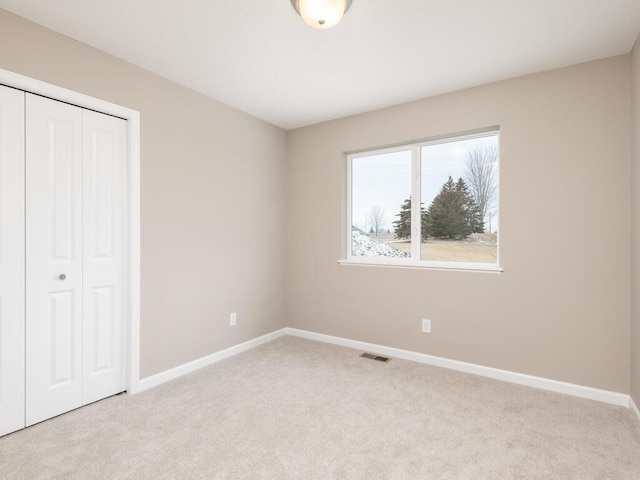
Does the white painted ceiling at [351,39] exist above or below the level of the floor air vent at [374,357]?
above

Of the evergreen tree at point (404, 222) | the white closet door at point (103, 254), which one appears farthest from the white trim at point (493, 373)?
the white closet door at point (103, 254)

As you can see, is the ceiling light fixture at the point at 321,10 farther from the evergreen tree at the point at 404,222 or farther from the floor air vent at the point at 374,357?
the floor air vent at the point at 374,357

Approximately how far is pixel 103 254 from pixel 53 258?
306mm

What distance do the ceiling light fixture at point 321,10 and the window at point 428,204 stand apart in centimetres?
181

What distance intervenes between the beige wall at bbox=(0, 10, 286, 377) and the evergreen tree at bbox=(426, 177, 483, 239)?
1790 mm

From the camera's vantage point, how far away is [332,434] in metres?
2.10

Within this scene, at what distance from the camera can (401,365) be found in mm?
3227

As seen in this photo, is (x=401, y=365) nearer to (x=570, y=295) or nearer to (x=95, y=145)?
(x=570, y=295)

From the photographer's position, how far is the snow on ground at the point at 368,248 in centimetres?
365

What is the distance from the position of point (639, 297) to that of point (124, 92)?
12.4 feet

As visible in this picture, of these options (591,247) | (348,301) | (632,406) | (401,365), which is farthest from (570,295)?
(348,301)

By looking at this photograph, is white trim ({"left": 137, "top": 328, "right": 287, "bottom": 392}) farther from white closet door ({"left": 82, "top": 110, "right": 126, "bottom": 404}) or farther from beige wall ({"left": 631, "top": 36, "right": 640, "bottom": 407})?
beige wall ({"left": 631, "top": 36, "right": 640, "bottom": 407})

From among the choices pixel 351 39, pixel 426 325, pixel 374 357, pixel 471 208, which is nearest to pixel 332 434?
pixel 374 357

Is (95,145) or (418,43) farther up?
(418,43)
